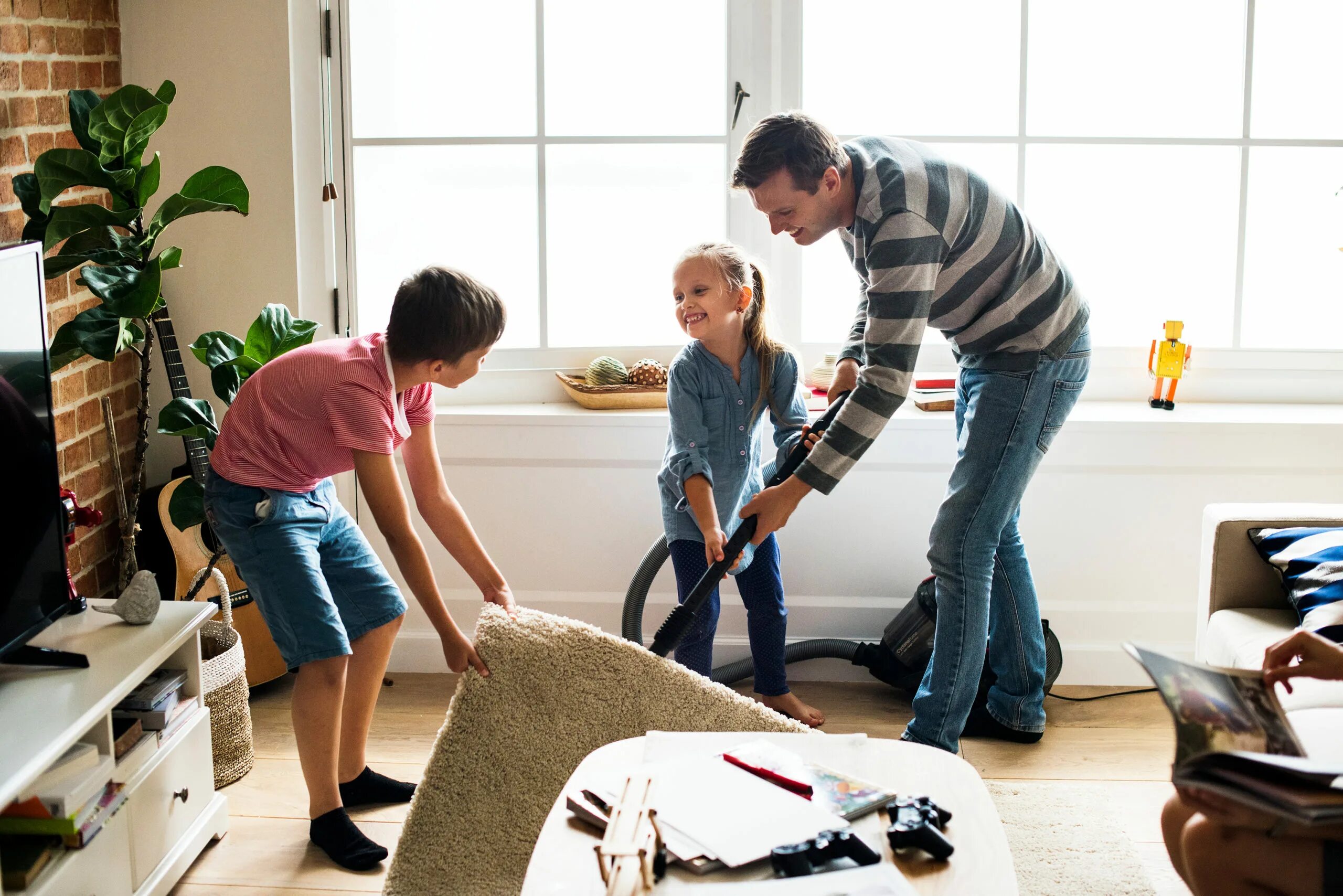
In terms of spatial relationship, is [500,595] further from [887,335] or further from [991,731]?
[991,731]

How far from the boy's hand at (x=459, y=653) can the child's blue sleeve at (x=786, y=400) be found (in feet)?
2.52

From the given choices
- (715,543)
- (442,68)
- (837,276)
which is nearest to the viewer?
(715,543)

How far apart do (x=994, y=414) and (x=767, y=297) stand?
1.71 ft

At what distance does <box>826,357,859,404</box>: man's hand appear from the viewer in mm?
2402

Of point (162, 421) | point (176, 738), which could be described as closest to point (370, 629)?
point (176, 738)

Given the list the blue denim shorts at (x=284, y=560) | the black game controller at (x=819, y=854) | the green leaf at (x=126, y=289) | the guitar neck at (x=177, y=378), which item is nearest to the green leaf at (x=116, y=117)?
the green leaf at (x=126, y=289)

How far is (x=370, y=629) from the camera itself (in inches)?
85.0

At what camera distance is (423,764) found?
8.16 feet

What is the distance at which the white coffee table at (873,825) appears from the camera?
1335 millimetres

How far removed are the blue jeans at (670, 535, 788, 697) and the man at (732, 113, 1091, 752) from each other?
34 cm

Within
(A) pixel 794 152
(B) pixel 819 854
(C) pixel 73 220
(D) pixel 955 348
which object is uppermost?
(A) pixel 794 152

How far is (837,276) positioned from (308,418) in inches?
60.7

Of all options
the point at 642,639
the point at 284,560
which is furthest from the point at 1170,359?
the point at 284,560

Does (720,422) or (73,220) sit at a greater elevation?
(73,220)
